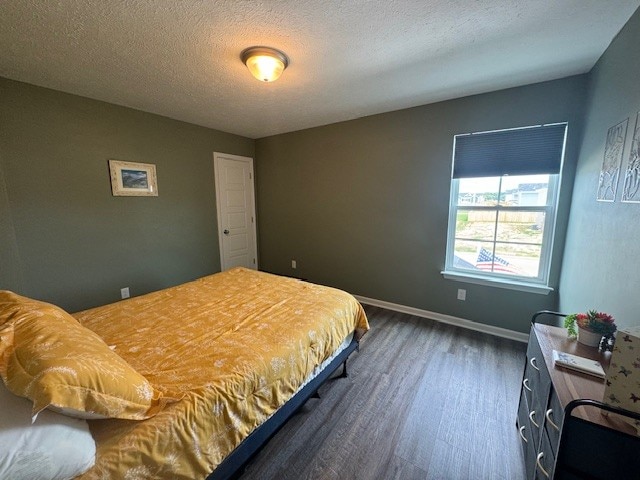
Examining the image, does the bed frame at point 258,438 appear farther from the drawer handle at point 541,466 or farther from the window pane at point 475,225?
the window pane at point 475,225

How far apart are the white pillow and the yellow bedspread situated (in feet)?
0.22

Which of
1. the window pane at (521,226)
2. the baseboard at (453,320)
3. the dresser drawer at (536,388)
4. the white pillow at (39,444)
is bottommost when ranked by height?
the baseboard at (453,320)

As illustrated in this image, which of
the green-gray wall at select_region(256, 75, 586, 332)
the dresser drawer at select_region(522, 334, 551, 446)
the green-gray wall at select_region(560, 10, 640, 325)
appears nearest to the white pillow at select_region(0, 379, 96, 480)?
the dresser drawer at select_region(522, 334, 551, 446)

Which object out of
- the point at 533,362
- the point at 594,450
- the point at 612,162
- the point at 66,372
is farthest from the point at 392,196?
the point at 66,372

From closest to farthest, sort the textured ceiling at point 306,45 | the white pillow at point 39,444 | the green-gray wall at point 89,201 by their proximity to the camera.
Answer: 1. the white pillow at point 39,444
2. the textured ceiling at point 306,45
3. the green-gray wall at point 89,201

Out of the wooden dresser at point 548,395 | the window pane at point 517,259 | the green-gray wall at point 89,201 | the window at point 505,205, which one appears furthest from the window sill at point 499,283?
the green-gray wall at point 89,201

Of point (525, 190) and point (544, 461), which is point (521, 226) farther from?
point (544, 461)

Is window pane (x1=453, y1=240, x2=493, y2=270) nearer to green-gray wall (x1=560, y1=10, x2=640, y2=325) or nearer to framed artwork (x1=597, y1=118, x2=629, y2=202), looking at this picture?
green-gray wall (x1=560, y1=10, x2=640, y2=325)

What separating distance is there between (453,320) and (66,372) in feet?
10.4

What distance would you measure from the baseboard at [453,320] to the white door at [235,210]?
6.93 ft

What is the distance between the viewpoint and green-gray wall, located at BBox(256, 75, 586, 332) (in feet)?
7.86

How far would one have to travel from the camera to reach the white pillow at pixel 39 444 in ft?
2.22

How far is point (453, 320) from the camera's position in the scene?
2879 mm

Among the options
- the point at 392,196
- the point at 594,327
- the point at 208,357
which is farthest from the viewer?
the point at 392,196
